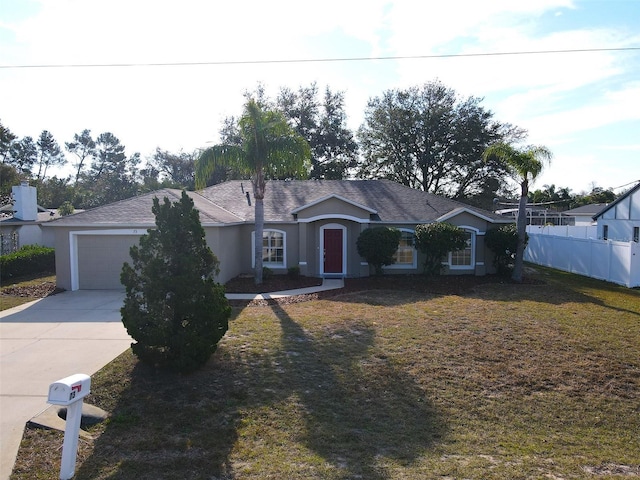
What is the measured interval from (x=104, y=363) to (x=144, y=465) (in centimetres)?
335

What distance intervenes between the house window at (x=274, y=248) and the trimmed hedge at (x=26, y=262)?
9637 mm

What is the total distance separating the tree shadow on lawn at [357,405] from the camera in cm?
500

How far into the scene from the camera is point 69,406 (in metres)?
4.39

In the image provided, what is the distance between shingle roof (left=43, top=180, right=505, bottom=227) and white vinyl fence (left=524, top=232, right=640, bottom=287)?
4.37m

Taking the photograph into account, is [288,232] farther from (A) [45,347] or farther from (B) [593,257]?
(B) [593,257]

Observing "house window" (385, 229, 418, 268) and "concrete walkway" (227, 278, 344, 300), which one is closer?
"concrete walkway" (227, 278, 344, 300)

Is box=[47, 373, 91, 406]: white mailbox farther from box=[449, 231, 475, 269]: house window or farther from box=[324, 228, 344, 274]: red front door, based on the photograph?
Result: box=[449, 231, 475, 269]: house window

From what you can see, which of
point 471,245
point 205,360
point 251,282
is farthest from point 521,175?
point 205,360

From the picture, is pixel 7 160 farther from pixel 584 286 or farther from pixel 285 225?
pixel 584 286

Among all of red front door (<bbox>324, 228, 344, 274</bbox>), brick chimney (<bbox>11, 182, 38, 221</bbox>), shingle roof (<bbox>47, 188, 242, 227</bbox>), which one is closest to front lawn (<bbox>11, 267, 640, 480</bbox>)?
shingle roof (<bbox>47, 188, 242, 227</bbox>)

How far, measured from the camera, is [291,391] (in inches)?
259

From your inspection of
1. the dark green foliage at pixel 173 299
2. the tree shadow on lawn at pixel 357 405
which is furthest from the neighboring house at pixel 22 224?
the tree shadow on lawn at pixel 357 405

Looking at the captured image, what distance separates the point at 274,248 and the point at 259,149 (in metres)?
4.93

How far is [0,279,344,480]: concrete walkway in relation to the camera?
564cm
